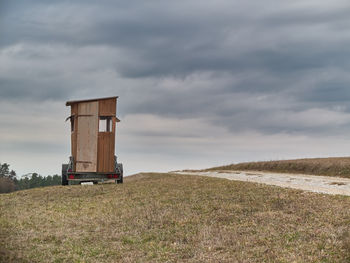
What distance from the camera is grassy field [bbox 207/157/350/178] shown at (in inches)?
1396

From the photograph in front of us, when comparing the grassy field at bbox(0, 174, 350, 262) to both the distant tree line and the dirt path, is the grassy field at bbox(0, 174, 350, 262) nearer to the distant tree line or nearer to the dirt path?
the dirt path

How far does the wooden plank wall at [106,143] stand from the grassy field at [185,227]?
857cm

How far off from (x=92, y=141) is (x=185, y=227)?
17.7 m

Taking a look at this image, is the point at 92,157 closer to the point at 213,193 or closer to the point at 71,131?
the point at 71,131

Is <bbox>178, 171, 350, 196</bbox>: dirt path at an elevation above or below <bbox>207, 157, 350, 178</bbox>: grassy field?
below

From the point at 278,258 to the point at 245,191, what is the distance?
955cm

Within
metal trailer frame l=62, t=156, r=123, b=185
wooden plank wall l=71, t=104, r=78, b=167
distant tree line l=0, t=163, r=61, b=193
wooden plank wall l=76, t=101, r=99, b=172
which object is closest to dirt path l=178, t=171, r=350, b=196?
metal trailer frame l=62, t=156, r=123, b=185

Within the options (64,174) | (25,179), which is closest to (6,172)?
(25,179)

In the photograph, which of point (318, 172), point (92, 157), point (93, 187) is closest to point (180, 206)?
point (93, 187)

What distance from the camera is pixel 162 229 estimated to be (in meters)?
15.0

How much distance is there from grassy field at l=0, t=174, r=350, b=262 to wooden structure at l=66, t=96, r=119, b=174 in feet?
28.1

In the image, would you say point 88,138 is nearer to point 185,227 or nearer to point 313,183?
point 313,183

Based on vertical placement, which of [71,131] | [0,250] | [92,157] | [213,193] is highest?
[71,131]

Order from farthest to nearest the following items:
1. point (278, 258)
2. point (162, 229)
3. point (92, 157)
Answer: point (92, 157) → point (162, 229) → point (278, 258)
